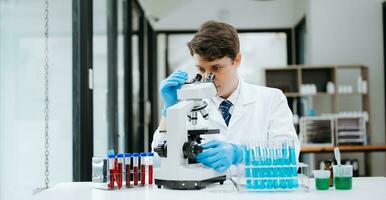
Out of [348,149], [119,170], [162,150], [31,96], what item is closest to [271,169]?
[162,150]

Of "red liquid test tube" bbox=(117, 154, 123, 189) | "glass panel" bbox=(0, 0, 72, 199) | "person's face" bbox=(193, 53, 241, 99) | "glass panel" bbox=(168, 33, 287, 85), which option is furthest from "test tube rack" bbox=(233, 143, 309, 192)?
"glass panel" bbox=(168, 33, 287, 85)

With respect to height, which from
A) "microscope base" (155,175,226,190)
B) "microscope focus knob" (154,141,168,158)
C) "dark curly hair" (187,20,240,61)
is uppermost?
"dark curly hair" (187,20,240,61)

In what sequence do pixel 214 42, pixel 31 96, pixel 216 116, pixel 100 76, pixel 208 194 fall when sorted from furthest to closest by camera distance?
pixel 100 76, pixel 31 96, pixel 216 116, pixel 214 42, pixel 208 194

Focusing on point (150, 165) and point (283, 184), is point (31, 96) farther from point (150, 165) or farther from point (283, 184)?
point (283, 184)

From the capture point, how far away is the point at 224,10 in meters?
6.25

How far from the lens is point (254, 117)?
71.5 inches

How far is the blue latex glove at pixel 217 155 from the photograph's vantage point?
135 centimetres

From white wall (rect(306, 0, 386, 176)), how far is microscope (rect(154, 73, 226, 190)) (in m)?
3.94

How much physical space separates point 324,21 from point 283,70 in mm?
705

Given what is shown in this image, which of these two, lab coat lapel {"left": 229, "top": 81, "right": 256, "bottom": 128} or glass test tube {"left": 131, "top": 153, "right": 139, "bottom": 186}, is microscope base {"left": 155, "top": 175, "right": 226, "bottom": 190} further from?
lab coat lapel {"left": 229, "top": 81, "right": 256, "bottom": 128}

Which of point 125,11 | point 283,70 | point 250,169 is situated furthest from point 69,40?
point 283,70

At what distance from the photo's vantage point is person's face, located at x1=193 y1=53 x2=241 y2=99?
167cm

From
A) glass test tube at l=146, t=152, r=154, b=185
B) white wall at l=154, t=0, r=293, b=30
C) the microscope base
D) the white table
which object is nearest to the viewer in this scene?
the white table

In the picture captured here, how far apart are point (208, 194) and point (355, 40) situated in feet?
13.9
